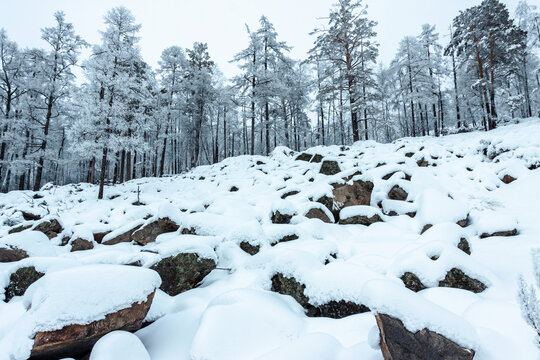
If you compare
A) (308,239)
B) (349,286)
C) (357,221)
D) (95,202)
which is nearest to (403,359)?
(349,286)

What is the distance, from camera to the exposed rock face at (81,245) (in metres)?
5.89

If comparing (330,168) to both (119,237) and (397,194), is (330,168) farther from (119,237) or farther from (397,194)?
(119,237)

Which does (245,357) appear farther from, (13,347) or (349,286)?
(13,347)

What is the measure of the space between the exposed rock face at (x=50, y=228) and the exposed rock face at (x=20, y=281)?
424cm

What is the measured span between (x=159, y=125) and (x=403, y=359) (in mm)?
23000

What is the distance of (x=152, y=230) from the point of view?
617 centimetres

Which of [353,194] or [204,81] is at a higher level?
[204,81]

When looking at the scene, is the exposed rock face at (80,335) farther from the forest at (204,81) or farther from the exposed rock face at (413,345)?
the forest at (204,81)

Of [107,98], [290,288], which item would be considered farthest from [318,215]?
[107,98]

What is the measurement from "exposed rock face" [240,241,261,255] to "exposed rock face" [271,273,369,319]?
1115 millimetres

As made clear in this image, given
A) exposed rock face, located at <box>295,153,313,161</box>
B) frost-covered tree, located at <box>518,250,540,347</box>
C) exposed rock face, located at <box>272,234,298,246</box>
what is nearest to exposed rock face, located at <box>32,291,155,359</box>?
exposed rock face, located at <box>272,234,298,246</box>

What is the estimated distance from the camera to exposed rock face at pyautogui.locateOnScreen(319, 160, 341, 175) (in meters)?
9.50

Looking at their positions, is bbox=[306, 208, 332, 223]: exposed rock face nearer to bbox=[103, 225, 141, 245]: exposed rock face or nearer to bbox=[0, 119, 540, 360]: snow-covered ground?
bbox=[0, 119, 540, 360]: snow-covered ground

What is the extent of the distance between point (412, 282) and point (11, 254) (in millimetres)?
6993
